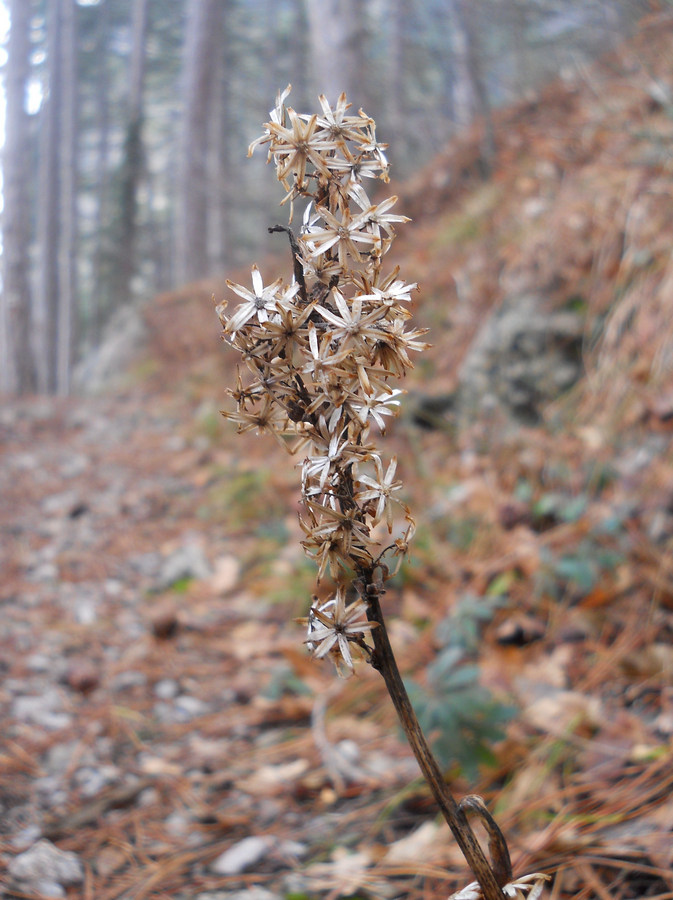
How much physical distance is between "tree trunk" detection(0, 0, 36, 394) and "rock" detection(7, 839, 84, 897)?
10214 mm

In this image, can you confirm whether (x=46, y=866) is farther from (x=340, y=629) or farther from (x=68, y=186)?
(x=68, y=186)

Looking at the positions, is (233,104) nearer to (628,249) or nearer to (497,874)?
(628,249)

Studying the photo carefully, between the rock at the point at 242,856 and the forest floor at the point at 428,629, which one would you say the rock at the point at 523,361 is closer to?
the forest floor at the point at 428,629

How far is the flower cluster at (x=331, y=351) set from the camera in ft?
2.87

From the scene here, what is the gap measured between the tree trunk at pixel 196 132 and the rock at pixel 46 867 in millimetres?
11713

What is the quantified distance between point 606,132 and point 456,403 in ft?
6.84

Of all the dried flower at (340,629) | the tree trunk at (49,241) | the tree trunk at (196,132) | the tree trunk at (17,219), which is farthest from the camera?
the tree trunk at (49,241)

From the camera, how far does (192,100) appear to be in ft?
40.9

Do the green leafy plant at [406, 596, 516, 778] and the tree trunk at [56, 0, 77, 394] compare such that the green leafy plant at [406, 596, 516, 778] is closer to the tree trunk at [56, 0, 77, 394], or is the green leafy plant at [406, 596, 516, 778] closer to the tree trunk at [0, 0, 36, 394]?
the tree trunk at [0, 0, 36, 394]

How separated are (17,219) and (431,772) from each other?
1232cm

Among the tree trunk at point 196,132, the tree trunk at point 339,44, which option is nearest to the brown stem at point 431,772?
the tree trunk at point 339,44

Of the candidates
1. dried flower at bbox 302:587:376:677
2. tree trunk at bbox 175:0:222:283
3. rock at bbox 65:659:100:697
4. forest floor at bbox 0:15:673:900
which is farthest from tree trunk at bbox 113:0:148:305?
dried flower at bbox 302:587:376:677

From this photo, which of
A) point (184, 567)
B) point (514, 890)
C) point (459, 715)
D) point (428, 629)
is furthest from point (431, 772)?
point (184, 567)

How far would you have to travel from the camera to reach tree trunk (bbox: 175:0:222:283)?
1238 centimetres
